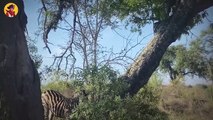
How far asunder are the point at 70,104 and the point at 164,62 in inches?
829

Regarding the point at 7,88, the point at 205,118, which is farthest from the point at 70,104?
the point at 205,118

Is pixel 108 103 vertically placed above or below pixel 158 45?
below

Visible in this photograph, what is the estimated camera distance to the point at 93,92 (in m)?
8.05

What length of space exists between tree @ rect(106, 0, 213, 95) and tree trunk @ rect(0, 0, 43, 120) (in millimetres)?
3698

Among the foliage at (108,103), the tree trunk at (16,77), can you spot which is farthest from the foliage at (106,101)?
the tree trunk at (16,77)

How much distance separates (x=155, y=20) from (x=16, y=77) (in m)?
6.85

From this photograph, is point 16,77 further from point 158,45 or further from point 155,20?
point 155,20

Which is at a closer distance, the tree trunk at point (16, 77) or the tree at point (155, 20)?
the tree trunk at point (16, 77)

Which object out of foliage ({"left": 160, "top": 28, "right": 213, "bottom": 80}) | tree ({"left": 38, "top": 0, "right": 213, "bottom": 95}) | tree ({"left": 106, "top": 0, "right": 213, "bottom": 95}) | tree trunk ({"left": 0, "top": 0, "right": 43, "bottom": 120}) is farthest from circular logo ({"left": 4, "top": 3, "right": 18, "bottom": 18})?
foliage ({"left": 160, "top": 28, "right": 213, "bottom": 80})

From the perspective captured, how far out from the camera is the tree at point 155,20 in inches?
404

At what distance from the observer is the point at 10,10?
22.2 feet

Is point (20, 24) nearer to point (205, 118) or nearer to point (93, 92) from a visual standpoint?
point (93, 92)

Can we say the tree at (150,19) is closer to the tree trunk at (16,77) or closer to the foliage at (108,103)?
the foliage at (108,103)

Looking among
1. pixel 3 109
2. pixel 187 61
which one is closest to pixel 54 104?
pixel 3 109
